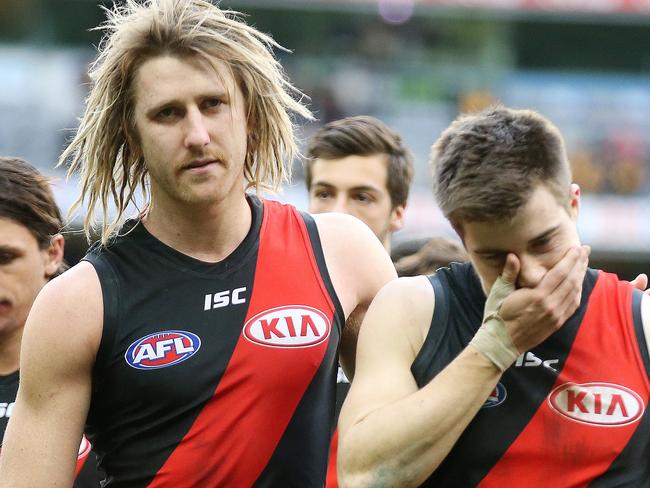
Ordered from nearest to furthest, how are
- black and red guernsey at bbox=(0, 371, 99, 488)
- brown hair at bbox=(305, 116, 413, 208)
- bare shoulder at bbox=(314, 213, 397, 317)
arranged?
bare shoulder at bbox=(314, 213, 397, 317)
black and red guernsey at bbox=(0, 371, 99, 488)
brown hair at bbox=(305, 116, 413, 208)

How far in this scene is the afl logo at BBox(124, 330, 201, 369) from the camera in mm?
3531

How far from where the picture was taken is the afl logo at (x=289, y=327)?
12.0 feet

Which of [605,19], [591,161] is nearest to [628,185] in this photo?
[591,161]

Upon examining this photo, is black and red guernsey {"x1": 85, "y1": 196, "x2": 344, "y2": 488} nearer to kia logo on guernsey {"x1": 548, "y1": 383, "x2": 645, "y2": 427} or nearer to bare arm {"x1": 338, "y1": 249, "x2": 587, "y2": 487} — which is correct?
bare arm {"x1": 338, "y1": 249, "x2": 587, "y2": 487}

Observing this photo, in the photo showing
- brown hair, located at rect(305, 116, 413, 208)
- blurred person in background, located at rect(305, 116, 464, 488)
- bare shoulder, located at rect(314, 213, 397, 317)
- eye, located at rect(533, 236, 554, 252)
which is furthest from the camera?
brown hair, located at rect(305, 116, 413, 208)

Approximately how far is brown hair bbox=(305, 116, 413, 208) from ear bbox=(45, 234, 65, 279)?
1734 mm

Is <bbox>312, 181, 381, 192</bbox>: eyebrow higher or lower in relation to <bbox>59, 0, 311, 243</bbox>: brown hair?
lower

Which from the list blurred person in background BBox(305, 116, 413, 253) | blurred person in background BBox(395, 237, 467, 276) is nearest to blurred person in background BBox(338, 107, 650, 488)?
blurred person in background BBox(395, 237, 467, 276)

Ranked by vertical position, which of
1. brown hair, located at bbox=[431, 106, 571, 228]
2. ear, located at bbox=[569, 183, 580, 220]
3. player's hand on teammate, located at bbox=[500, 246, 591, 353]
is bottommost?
player's hand on teammate, located at bbox=[500, 246, 591, 353]

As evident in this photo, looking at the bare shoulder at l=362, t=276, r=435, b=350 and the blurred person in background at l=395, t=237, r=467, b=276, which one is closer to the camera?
the bare shoulder at l=362, t=276, r=435, b=350

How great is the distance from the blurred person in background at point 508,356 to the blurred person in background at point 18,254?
1.60m

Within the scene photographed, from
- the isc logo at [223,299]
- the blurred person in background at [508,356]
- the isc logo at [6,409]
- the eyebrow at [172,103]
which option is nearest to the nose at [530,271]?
the blurred person in background at [508,356]

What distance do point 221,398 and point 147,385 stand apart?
23cm

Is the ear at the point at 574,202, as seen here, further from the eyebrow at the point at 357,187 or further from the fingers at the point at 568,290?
the eyebrow at the point at 357,187
